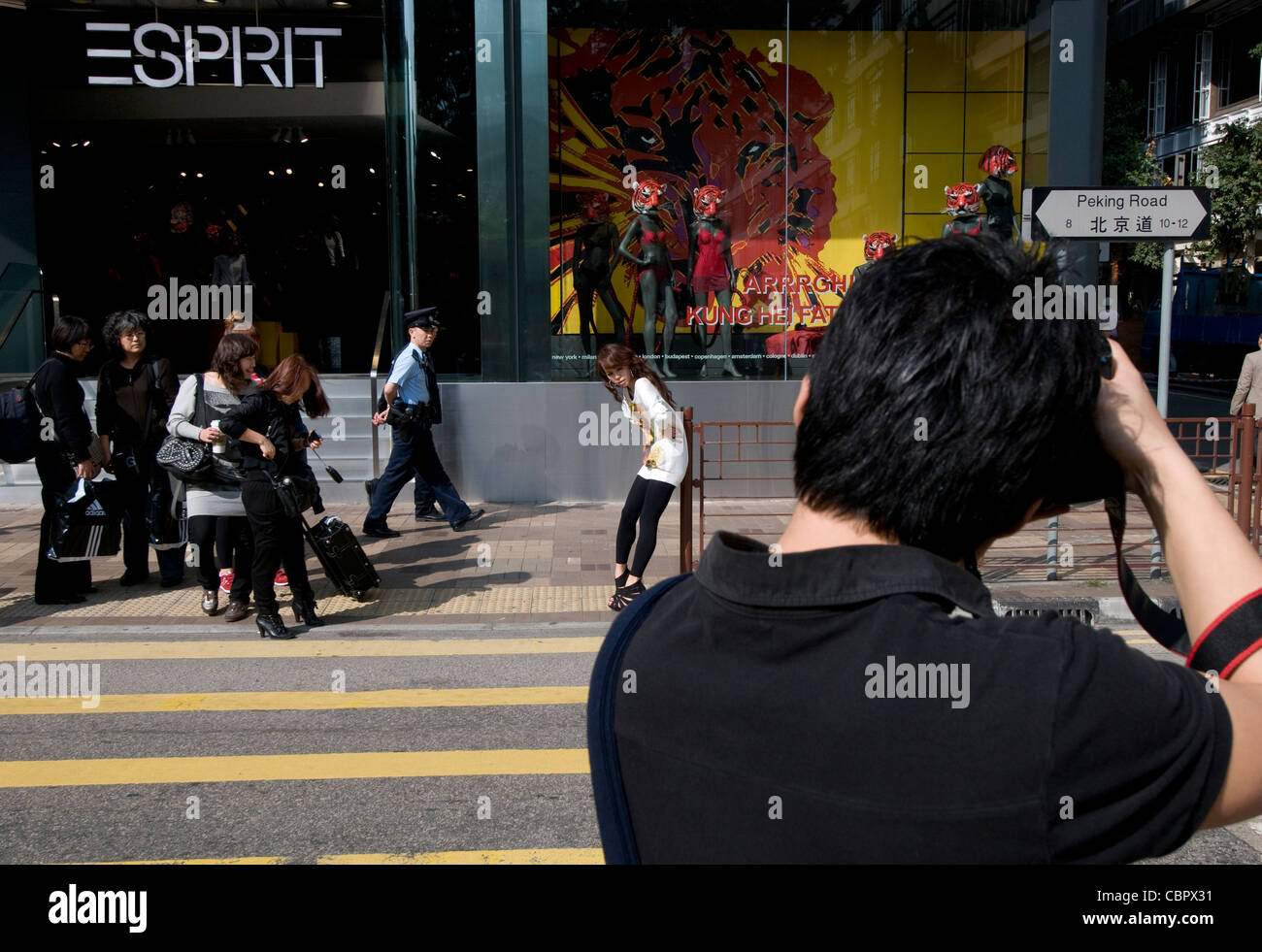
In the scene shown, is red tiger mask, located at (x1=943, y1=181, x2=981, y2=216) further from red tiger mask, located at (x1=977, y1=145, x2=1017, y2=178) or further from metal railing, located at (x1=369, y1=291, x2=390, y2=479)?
metal railing, located at (x1=369, y1=291, x2=390, y2=479)

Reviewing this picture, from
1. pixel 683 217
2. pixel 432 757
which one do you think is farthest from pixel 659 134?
pixel 432 757

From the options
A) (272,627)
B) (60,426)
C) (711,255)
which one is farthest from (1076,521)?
(60,426)

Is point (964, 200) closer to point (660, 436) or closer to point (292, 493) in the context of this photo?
point (660, 436)

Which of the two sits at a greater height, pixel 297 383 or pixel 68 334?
pixel 68 334

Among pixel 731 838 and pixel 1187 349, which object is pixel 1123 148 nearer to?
pixel 1187 349

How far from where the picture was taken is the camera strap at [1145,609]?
125cm

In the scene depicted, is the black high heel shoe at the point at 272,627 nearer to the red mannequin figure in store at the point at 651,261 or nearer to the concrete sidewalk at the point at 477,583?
the concrete sidewalk at the point at 477,583

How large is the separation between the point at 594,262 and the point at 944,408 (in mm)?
12150

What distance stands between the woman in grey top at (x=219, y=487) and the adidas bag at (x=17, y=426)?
42.2 inches

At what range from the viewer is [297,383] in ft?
24.9

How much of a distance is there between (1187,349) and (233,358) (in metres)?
31.4

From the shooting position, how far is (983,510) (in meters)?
1.17

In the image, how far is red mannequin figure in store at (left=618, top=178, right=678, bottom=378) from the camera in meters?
13.1

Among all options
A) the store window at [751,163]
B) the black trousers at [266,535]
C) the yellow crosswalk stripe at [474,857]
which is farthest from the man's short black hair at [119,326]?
the yellow crosswalk stripe at [474,857]
